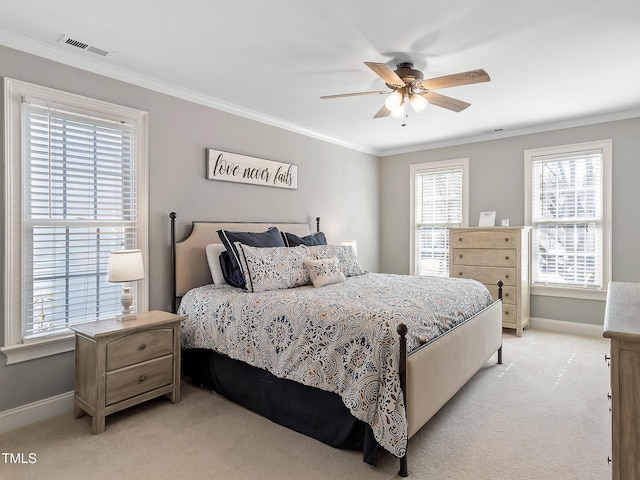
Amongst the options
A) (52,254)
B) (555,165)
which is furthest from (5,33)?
(555,165)

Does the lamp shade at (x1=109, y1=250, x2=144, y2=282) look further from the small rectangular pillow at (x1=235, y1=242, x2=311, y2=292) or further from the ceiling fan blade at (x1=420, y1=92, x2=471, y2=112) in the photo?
the ceiling fan blade at (x1=420, y1=92, x2=471, y2=112)

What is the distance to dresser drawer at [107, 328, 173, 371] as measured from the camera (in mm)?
2482

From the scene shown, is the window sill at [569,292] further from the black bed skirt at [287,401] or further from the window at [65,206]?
the window at [65,206]

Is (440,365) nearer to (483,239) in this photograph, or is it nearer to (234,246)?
(234,246)

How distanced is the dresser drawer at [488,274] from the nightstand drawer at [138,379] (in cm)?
366

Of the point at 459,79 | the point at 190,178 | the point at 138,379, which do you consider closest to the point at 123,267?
the point at 138,379

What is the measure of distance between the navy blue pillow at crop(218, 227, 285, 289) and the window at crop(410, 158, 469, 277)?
2.98m

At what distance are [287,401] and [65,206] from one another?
2.11m

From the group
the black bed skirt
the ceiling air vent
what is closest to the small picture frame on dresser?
the black bed skirt

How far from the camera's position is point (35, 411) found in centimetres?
259

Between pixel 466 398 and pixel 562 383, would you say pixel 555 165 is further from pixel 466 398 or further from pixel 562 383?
pixel 466 398

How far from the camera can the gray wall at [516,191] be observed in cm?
427

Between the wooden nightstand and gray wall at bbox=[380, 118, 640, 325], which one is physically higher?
gray wall at bbox=[380, 118, 640, 325]

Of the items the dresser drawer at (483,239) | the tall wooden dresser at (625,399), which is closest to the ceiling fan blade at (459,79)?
the tall wooden dresser at (625,399)
